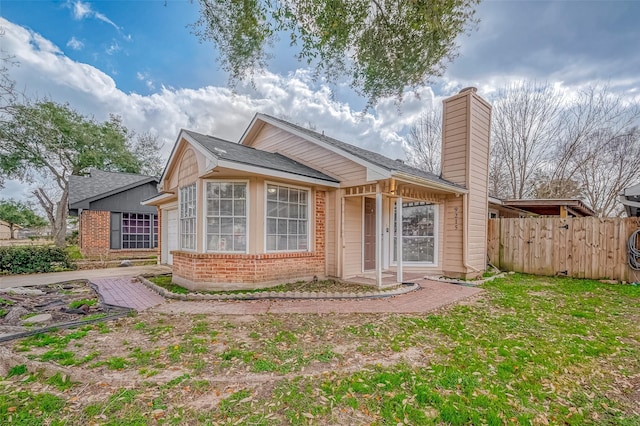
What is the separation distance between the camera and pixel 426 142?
865 inches

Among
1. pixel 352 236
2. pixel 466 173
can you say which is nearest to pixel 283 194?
pixel 352 236

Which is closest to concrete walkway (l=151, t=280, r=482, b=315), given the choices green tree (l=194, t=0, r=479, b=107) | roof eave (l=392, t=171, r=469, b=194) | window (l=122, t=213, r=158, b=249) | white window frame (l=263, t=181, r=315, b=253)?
white window frame (l=263, t=181, r=315, b=253)

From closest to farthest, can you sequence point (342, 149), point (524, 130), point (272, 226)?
point (272, 226) → point (342, 149) → point (524, 130)

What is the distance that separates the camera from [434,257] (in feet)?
29.9

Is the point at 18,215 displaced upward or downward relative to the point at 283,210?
downward

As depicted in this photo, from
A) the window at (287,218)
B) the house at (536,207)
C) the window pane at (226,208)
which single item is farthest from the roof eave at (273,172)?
the house at (536,207)

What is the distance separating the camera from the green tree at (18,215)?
108ft

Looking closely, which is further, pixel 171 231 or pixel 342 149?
pixel 171 231

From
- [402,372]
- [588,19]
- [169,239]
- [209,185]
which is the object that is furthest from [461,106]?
[169,239]

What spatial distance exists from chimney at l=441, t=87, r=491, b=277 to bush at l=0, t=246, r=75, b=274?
13918 millimetres

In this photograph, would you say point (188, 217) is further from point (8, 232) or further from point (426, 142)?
point (8, 232)

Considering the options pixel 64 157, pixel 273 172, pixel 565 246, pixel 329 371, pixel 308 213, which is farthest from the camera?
pixel 64 157

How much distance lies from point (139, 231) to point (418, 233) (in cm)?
1439

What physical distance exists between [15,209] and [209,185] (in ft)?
138
